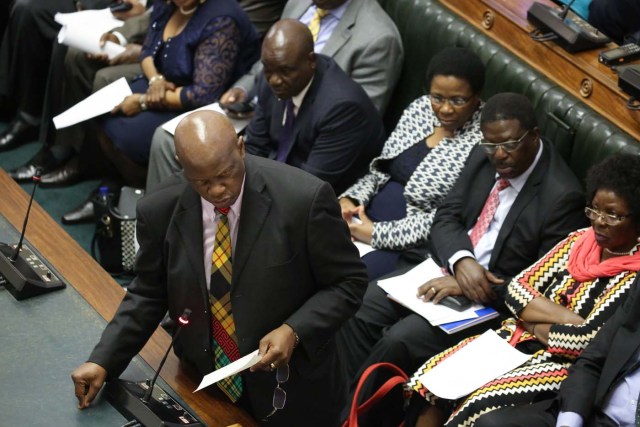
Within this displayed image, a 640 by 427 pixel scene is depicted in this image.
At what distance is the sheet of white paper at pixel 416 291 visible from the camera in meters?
3.29

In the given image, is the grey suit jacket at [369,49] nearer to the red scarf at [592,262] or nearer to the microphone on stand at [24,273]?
the red scarf at [592,262]

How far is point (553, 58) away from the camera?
3707 millimetres

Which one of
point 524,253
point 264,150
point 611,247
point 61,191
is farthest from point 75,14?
point 611,247

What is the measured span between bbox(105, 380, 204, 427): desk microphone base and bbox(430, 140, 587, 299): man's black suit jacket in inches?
Result: 50.1

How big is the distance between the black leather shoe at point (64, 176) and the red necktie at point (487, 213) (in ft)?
6.92

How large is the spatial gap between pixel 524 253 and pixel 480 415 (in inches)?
24.8

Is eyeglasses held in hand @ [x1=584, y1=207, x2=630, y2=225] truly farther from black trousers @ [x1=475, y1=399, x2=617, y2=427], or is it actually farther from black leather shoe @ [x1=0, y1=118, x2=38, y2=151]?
black leather shoe @ [x1=0, y1=118, x2=38, y2=151]

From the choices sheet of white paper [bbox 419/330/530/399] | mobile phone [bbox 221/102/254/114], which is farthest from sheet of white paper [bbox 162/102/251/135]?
sheet of white paper [bbox 419/330/530/399]

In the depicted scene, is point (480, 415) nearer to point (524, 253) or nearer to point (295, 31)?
point (524, 253)

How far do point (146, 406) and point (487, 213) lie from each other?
4.95ft

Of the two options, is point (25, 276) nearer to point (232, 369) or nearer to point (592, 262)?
point (232, 369)

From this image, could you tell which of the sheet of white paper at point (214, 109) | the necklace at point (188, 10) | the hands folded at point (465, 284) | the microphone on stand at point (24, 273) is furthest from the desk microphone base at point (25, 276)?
the necklace at point (188, 10)

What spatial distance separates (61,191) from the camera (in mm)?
4746

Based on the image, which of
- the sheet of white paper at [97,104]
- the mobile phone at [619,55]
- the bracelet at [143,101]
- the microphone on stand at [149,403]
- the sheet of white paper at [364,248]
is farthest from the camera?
the bracelet at [143,101]
